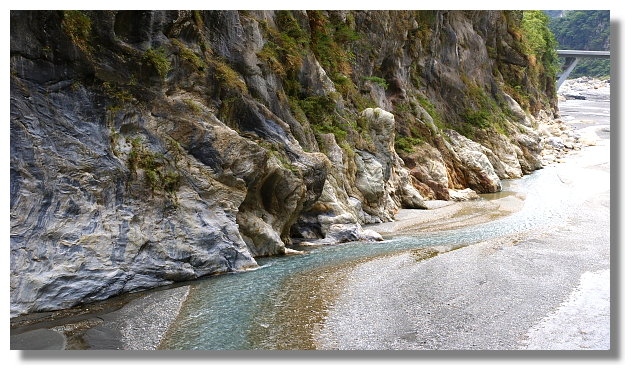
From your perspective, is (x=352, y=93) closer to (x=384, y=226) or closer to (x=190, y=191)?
(x=384, y=226)

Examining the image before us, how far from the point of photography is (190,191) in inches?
342

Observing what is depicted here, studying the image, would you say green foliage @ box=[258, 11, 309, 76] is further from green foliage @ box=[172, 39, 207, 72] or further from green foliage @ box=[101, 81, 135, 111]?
green foliage @ box=[101, 81, 135, 111]

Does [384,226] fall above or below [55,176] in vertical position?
below

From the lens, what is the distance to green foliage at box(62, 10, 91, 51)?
774cm

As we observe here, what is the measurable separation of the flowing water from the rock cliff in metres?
0.50

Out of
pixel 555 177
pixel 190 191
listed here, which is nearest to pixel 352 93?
pixel 555 177

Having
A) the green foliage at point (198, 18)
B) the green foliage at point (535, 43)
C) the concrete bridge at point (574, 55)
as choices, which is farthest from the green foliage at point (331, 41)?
the green foliage at point (535, 43)

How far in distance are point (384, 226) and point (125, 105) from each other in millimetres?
7187

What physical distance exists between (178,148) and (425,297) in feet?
14.2

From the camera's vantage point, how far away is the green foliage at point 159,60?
888 centimetres

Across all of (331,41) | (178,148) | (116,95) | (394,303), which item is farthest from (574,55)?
(116,95)

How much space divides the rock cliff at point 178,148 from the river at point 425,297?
3.37 ft
